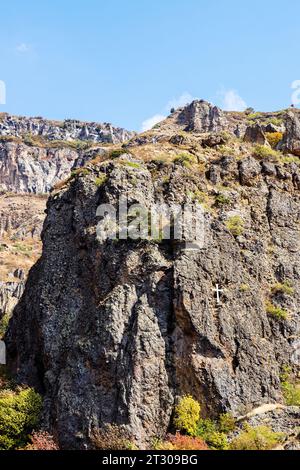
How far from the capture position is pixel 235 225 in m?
34.1

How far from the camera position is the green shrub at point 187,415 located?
81.6 feet

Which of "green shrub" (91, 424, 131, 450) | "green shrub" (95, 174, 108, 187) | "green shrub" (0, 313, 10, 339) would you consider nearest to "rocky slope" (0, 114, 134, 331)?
"green shrub" (0, 313, 10, 339)

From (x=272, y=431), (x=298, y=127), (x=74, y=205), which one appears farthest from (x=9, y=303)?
(x=272, y=431)

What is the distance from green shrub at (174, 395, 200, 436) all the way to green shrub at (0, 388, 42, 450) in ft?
27.8

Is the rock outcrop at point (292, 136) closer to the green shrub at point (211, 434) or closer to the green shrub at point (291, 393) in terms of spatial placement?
the green shrub at point (291, 393)

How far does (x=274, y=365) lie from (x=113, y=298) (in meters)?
9.95

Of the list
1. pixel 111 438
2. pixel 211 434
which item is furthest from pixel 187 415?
Answer: pixel 111 438

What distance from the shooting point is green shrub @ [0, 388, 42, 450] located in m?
27.8

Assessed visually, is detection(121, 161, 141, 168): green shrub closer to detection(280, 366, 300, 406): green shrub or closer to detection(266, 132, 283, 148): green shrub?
detection(266, 132, 283, 148): green shrub

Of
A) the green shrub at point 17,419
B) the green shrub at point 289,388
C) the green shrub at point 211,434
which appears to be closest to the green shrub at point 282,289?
the green shrub at point 289,388

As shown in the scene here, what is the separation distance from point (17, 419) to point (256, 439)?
13446 millimetres

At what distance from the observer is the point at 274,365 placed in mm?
28094

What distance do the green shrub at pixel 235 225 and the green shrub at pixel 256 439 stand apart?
13427 millimetres

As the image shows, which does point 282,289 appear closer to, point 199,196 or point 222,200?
point 222,200
